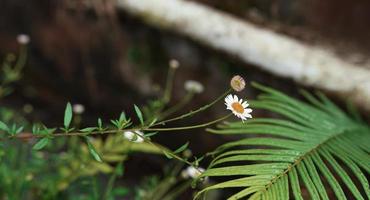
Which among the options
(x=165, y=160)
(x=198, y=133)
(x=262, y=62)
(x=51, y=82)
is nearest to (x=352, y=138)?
(x=262, y=62)

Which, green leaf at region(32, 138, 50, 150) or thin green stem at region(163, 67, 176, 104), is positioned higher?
thin green stem at region(163, 67, 176, 104)

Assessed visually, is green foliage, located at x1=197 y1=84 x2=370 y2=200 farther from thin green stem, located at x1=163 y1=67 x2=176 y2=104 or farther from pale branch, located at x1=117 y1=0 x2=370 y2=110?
thin green stem, located at x1=163 y1=67 x2=176 y2=104

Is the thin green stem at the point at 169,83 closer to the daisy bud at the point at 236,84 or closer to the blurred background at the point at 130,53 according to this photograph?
the blurred background at the point at 130,53

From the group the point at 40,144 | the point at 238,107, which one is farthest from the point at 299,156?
the point at 40,144

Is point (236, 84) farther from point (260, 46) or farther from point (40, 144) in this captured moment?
point (260, 46)

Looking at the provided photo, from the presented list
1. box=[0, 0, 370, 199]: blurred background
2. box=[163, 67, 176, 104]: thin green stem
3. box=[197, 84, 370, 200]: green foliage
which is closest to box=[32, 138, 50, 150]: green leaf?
box=[197, 84, 370, 200]: green foliage

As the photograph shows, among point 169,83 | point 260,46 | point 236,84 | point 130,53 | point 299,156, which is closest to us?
point 236,84

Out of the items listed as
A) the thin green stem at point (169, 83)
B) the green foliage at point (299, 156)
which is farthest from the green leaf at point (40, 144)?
the thin green stem at point (169, 83)
